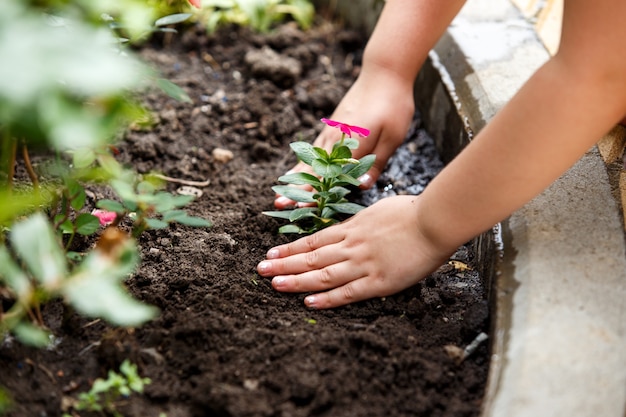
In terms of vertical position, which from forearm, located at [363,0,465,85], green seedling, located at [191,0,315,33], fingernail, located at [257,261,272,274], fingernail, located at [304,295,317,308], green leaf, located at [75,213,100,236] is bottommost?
green seedling, located at [191,0,315,33]

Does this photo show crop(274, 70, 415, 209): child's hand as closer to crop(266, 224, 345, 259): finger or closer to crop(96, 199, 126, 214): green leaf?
crop(266, 224, 345, 259): finger

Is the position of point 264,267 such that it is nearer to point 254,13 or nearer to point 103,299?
point 103,299

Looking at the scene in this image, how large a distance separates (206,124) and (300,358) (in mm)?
1218

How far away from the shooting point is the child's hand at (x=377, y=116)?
2.16 m

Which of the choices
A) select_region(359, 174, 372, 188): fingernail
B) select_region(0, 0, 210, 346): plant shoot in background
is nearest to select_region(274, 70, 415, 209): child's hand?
select_region(359, 174, 372, 188): fingernail

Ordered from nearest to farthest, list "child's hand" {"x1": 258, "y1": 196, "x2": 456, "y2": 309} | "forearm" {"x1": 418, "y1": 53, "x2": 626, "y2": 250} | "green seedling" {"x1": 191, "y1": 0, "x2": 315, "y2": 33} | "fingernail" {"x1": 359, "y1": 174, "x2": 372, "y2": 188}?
1. "forearm" {"x1": 418, "y1": 53, "x2": 626, "y2": 250}
2. "child's hand" {"x1": 258, "y1": 196, "x2": 456, "y2": 309}
3. "fingernail" {"x1": 359, "y1": 174, "x2": 372, "y2": 188}
4. "green seedling" {"x1": 191, "y1": 0, "x2": 315, "y2": 33}

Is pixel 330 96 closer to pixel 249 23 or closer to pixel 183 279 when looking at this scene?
pixel 249 23

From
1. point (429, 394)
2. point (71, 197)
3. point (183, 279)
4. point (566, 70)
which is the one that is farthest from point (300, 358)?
point (566, 70)

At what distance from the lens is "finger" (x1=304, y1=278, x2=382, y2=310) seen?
1695mm

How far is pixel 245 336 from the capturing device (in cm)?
156

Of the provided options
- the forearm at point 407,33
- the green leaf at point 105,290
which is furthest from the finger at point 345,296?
the forearm at point 407,33

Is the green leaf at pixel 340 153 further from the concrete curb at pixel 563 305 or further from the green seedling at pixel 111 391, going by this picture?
the green seedling at pixel 111 391

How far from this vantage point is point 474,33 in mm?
2453

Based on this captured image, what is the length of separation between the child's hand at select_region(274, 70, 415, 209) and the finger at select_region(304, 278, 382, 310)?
0.51m
